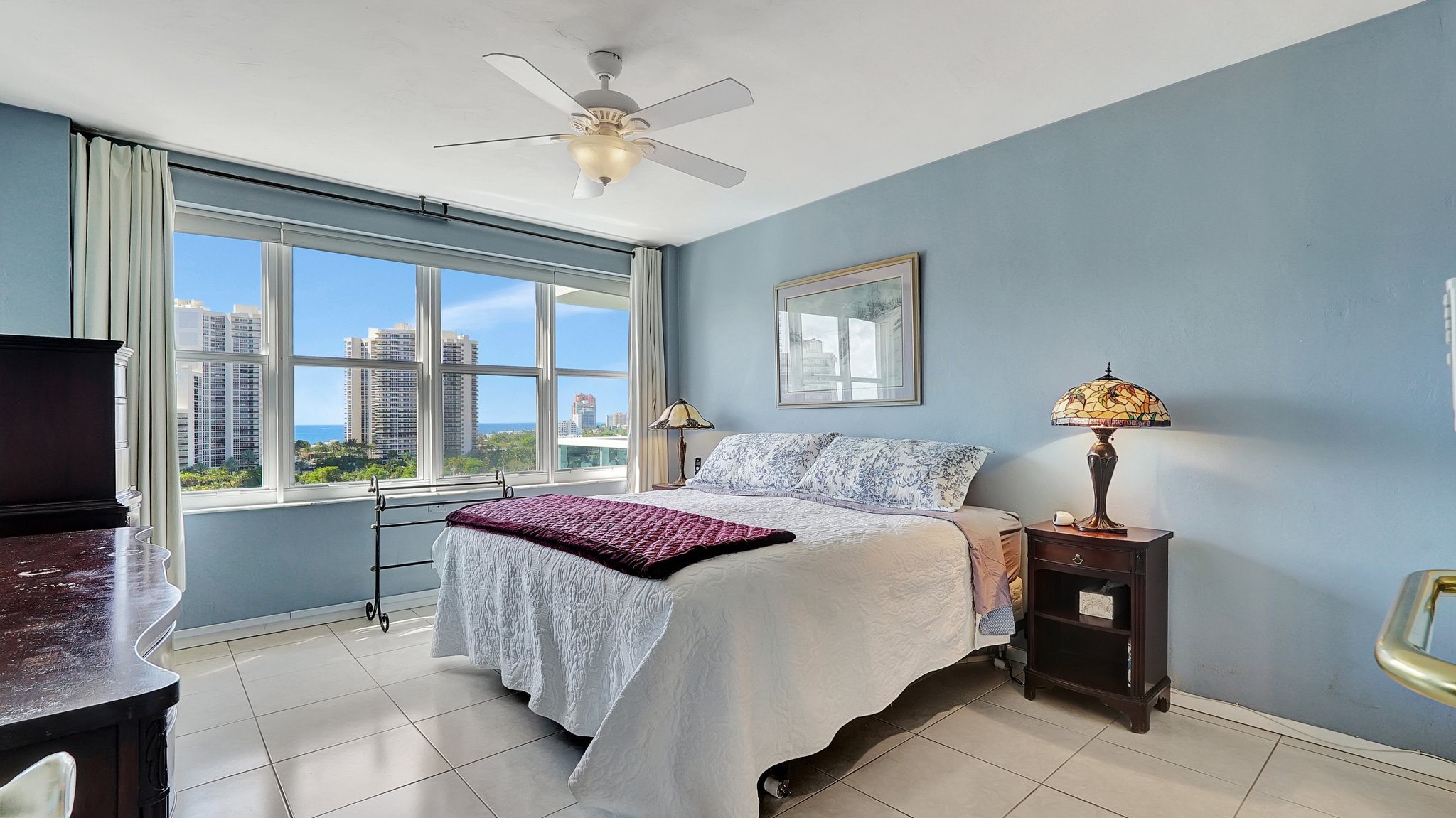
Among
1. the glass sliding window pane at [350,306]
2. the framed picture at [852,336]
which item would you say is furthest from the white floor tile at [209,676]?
the framed picture at [852,336]

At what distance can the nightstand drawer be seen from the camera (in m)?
2.50

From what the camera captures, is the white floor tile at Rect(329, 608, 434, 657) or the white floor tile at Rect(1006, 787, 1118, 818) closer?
the white floor tile at Rect(1006, 787, 1118, 818)

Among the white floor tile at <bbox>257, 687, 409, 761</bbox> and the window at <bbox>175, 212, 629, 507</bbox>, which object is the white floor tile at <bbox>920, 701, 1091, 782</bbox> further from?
the window at <bbox>175, 212, 629, 507</bbox>

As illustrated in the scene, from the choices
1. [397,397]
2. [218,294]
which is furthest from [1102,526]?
[218,294]

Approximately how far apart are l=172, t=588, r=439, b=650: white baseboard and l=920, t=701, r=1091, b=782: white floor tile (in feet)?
9.36

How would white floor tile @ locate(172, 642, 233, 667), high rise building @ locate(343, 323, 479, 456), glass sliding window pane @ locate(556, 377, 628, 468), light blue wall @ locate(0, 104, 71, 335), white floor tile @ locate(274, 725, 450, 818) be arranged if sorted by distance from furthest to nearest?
1. glass sliding window pane @ locate(556, 377, 628, 468)
2. high rise building @ locate(343, 323, 479, 456)
3. white floor tile @ locate(172, 642, 233, 667)
4. light blue wall @ locate(0, 104, 71, 335)
5. white floor tile @ locate(274, 725, 450, 818)

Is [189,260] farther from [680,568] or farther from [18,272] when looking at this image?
[680,568]

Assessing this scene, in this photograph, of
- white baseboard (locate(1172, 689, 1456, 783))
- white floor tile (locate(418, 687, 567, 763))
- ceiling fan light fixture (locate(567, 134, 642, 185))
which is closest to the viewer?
white baseboard (locate(1172, 689, 1456, 783))

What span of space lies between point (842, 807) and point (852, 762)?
274mm

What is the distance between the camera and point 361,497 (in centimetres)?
396

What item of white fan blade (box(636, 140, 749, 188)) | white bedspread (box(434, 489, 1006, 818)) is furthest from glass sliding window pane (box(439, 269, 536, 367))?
white fan blade (box(636, 140, 749, 188))

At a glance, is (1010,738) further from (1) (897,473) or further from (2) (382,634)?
(2) (382,634)

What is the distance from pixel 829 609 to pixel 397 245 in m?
3.59

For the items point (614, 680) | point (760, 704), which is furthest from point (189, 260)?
point (760, 704)
